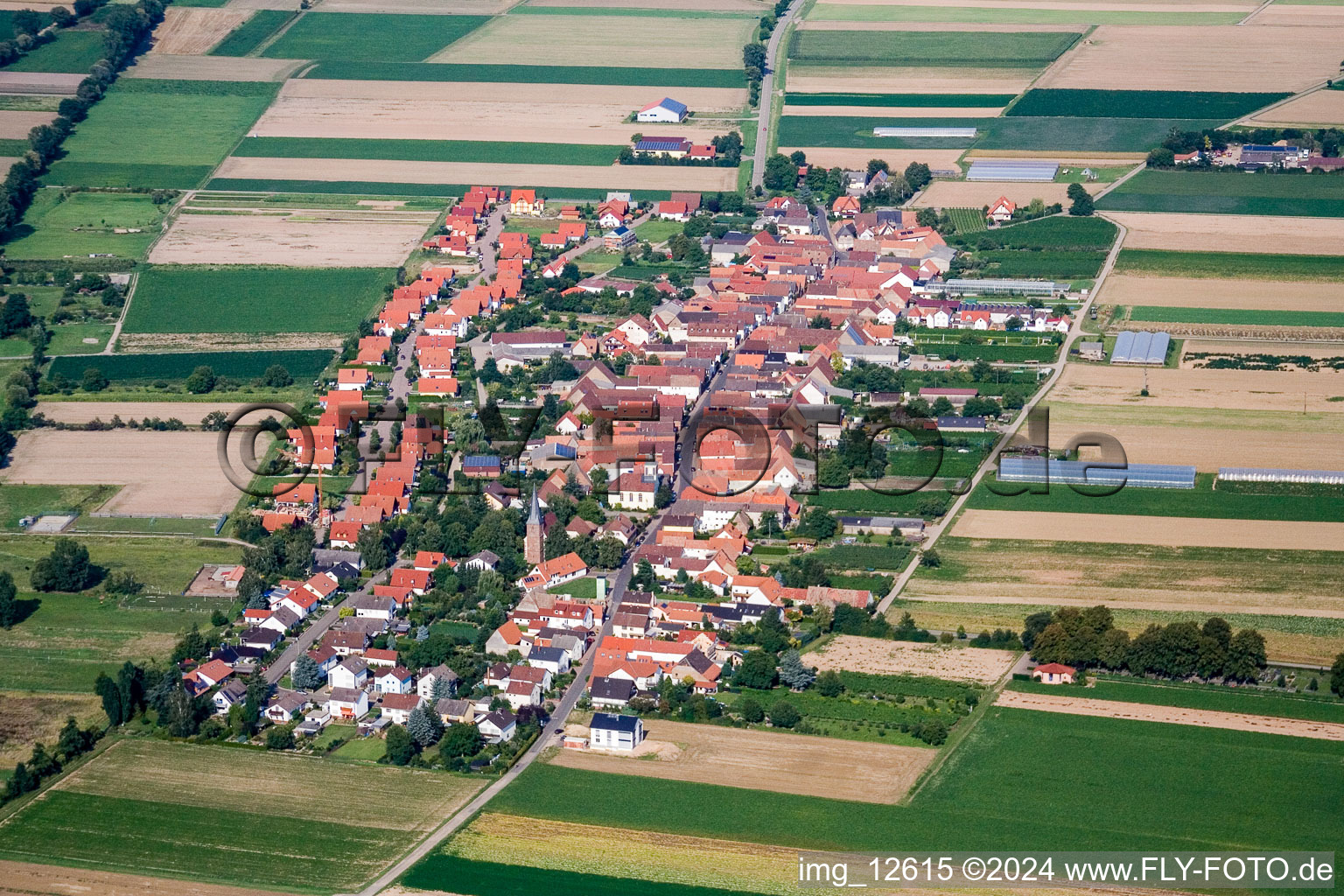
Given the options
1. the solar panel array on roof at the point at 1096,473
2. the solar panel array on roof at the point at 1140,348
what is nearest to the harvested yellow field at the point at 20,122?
the solar panel array on roof at the point at 1140,348

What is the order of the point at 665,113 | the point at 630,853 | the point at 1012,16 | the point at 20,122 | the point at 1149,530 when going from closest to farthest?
1. the point at 630,853
2. the point at 1149,530
3. the point at 20,122
4. the point at 665,113
5. the point at 1012,16

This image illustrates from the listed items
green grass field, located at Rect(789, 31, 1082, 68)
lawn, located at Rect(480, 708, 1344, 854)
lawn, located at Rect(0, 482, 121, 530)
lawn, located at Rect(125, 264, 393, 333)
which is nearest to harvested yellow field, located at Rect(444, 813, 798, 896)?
lawn, located at Rect(480, 708, 1344, 854)

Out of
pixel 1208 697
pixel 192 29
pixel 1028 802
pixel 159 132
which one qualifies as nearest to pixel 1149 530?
pixel 1208 697

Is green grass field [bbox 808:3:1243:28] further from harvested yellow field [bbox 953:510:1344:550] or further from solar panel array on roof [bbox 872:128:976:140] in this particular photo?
harvested yellow field [bbox 953:510:1344:550]

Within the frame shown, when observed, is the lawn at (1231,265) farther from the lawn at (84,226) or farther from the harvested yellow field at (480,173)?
the lawn at (84,226)

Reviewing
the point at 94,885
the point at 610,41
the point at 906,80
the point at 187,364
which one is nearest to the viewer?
the point at 94,885

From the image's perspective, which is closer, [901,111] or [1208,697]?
[1208,697]

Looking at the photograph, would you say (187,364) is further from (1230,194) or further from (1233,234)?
(1230,194)
